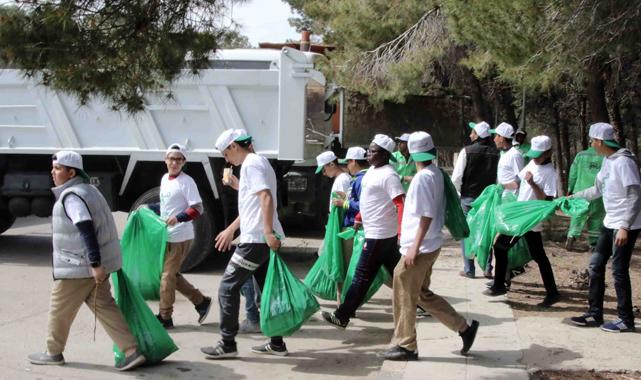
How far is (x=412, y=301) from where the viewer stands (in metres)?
5.31

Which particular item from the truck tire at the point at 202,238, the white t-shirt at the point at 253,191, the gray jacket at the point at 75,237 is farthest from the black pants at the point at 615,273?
the truck tire at the point at 202,238

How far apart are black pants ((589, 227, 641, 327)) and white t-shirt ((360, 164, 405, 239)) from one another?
168cm

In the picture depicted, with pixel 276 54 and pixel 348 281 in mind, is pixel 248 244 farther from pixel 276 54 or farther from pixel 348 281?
pixel 276 54

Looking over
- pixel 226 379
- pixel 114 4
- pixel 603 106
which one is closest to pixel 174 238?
pixel 226 379

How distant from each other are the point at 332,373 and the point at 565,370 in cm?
162

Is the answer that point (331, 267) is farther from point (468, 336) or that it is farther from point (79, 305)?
point (79, 305)

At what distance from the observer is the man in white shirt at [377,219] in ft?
19.4

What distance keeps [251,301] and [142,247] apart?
1.14 metres

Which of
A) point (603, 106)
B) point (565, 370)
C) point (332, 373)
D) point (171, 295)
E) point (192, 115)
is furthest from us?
point (603, 106)

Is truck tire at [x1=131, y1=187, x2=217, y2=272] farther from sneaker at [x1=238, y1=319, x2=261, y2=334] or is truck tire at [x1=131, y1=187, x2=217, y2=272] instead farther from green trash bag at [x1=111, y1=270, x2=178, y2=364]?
green trash bag at [x1=111, y1=270, x2=178, y2=364]

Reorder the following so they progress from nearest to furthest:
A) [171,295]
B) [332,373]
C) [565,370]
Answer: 1. [565,370]
2. [332,373]
3. [171,295]

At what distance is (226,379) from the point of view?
17.6 feet

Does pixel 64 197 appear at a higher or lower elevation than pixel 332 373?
higher

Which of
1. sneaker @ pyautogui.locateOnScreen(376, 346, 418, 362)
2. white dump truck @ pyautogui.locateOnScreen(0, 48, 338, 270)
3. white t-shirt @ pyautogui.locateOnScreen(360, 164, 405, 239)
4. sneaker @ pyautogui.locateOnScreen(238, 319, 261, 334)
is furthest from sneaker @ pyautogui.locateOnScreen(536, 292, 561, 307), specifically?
white dump truck @ pyautogui.locateOnScreen(0, 48, 338, 270)
